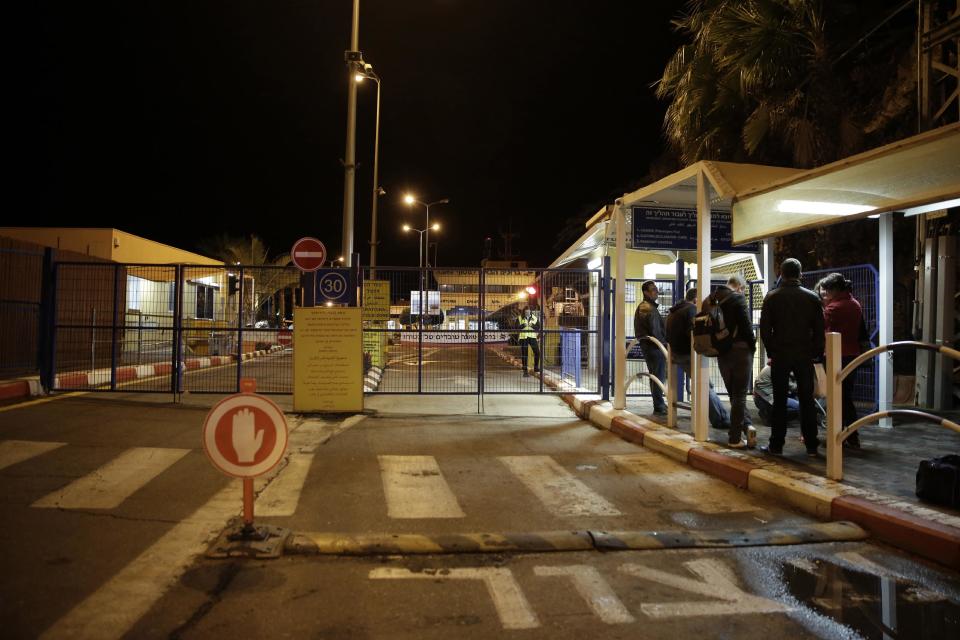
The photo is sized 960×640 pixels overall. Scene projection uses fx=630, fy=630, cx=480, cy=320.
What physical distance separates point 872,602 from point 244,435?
3992mm

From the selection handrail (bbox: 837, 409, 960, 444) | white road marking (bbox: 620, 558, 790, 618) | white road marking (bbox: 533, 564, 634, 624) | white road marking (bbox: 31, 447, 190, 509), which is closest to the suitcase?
handrail (bbox: 837, 409, 960, 444)

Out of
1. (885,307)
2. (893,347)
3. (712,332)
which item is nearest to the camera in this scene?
(893,347)

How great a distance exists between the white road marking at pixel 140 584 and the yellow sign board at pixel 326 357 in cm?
444

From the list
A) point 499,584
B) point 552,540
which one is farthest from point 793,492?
point 499,584

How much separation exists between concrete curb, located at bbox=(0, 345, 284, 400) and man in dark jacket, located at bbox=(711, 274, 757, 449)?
778 cm

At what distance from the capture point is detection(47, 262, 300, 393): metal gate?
10570 millimetres

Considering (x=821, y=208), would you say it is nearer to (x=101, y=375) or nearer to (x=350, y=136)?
(x=350, y=136)

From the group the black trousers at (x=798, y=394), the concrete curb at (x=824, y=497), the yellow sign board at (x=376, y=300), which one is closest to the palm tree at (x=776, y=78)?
the black trousers at (x=798, y=394)

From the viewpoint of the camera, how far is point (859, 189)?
6.30m

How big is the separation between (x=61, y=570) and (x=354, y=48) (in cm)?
1193

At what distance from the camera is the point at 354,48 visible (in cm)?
1331

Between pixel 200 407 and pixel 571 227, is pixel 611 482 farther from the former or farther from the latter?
pixel 571 227

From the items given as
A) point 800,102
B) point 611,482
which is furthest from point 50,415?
point 800,102

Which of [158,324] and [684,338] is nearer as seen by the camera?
[684,338]
